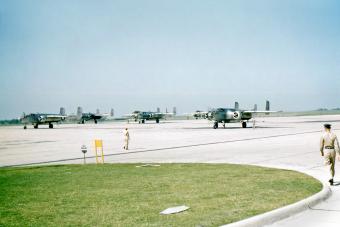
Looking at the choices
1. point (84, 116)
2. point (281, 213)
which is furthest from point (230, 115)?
point (84, 116)

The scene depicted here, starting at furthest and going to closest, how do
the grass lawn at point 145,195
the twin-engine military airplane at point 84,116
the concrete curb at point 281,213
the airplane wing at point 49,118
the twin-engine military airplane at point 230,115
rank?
1. the twin-engine military airplane at point 84,116
2. the airplane wing at point 49,118
3. the twin-engine military airplane at point 230,115
4. the grass lawn at point 145,195
5. the concrete curb at point 281,213

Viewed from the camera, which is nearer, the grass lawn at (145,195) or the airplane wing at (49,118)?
the grass lawn at (145,195)

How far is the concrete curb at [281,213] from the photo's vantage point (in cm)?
728

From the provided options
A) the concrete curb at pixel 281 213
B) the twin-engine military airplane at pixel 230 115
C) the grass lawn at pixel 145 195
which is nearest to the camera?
the concrete curb at pixel 281 213

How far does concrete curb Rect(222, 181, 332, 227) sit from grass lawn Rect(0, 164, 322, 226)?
25 cm

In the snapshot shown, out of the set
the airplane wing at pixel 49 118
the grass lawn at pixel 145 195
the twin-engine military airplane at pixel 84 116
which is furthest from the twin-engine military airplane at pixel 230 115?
the twin-engine military airplane at pixel 84 116

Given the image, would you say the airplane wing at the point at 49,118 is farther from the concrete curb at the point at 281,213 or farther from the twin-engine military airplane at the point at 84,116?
the concrete curb at the point at 281,213

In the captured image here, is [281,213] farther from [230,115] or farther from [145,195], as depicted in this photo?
[230,115]

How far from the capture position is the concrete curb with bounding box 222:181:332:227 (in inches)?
287

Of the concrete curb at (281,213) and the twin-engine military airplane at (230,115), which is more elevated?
the twin-engine military airplane at (230,115)

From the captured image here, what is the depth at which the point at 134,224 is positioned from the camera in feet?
23.9

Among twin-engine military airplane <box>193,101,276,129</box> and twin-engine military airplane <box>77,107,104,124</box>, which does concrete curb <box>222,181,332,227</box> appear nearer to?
twin-engine military airplane <box>193,101,276,129</box>

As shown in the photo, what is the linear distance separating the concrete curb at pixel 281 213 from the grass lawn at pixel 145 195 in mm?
253

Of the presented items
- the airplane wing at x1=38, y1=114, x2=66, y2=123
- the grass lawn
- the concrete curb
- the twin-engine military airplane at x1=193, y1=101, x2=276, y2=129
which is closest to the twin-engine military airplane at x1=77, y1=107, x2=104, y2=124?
the airplane wing at x1=38, y1=114, x2=66, y2=123
